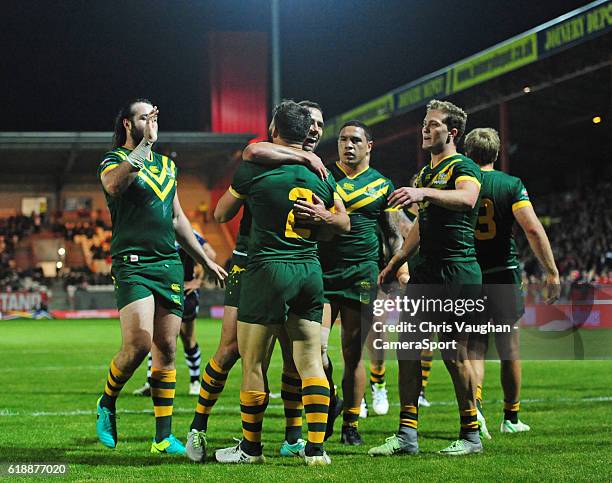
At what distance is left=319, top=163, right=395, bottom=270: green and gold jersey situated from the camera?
22.4 feet

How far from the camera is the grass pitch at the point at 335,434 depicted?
5.33 meters

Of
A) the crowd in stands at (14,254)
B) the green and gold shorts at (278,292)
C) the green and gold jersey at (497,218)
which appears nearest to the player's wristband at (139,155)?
the green and gold shorts at (278,292)

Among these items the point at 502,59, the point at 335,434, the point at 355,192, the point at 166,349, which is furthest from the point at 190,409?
the point at 502,59

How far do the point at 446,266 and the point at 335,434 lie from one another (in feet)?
5.87

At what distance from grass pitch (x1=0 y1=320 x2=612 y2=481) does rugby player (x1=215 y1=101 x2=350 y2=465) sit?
1.31 feet

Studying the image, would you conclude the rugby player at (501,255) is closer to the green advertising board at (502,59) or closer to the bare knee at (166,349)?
the bare knee at (166,349)

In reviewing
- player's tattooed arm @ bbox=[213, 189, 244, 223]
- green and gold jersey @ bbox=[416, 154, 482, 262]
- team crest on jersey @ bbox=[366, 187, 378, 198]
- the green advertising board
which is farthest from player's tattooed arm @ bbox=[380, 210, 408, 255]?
the green advertising board

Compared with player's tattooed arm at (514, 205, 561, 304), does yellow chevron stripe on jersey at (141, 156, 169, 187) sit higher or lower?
higher

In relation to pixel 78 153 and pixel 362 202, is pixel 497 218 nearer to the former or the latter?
pixel 362 202

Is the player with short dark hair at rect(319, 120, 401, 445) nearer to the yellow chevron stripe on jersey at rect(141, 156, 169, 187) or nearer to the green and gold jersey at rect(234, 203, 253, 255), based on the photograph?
the green and gold jersey at rect(234, 203, 253, 255)

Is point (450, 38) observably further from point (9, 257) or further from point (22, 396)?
point (22, 396)

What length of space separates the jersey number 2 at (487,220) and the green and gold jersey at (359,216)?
2.30ft

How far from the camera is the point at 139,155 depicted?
585 cm

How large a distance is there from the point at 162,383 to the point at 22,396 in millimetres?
4309
